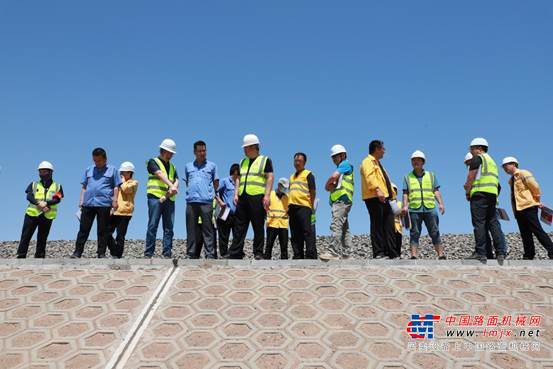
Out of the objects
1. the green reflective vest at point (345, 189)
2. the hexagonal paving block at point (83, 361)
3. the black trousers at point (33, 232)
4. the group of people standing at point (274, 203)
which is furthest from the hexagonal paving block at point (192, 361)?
the black trousers at point (33, 232)

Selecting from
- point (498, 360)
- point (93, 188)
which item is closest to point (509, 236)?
point (498, 360)

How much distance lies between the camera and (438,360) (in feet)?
11.5

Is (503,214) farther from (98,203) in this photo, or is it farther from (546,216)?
(98,203)

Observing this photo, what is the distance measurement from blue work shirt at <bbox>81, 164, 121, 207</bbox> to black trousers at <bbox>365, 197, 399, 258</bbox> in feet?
13.6

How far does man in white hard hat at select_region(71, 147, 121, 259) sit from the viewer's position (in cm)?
652

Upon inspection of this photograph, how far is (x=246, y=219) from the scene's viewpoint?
6.20 metres

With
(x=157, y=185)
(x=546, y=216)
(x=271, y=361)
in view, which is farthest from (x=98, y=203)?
(x=546, y=216)

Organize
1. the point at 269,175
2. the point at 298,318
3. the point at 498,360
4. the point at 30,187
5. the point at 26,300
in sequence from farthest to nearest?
the point at 30,187 → the point at 269,175 → the point at 26,300 → the point at 298,318 → the point at 498,360

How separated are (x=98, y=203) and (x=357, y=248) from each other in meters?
9.93

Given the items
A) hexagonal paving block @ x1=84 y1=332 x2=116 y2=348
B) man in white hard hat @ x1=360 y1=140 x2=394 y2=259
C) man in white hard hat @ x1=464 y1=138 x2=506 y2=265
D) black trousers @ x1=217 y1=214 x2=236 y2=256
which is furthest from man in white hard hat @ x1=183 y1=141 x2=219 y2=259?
man in white hard hat @ x1=464 y1=138 x2=506 y2=265

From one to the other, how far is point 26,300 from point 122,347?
163 centimetres

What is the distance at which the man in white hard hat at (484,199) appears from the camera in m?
5.90

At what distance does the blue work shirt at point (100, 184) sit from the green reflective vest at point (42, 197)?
928mm

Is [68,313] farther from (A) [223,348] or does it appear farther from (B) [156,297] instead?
(A) [223,348]
